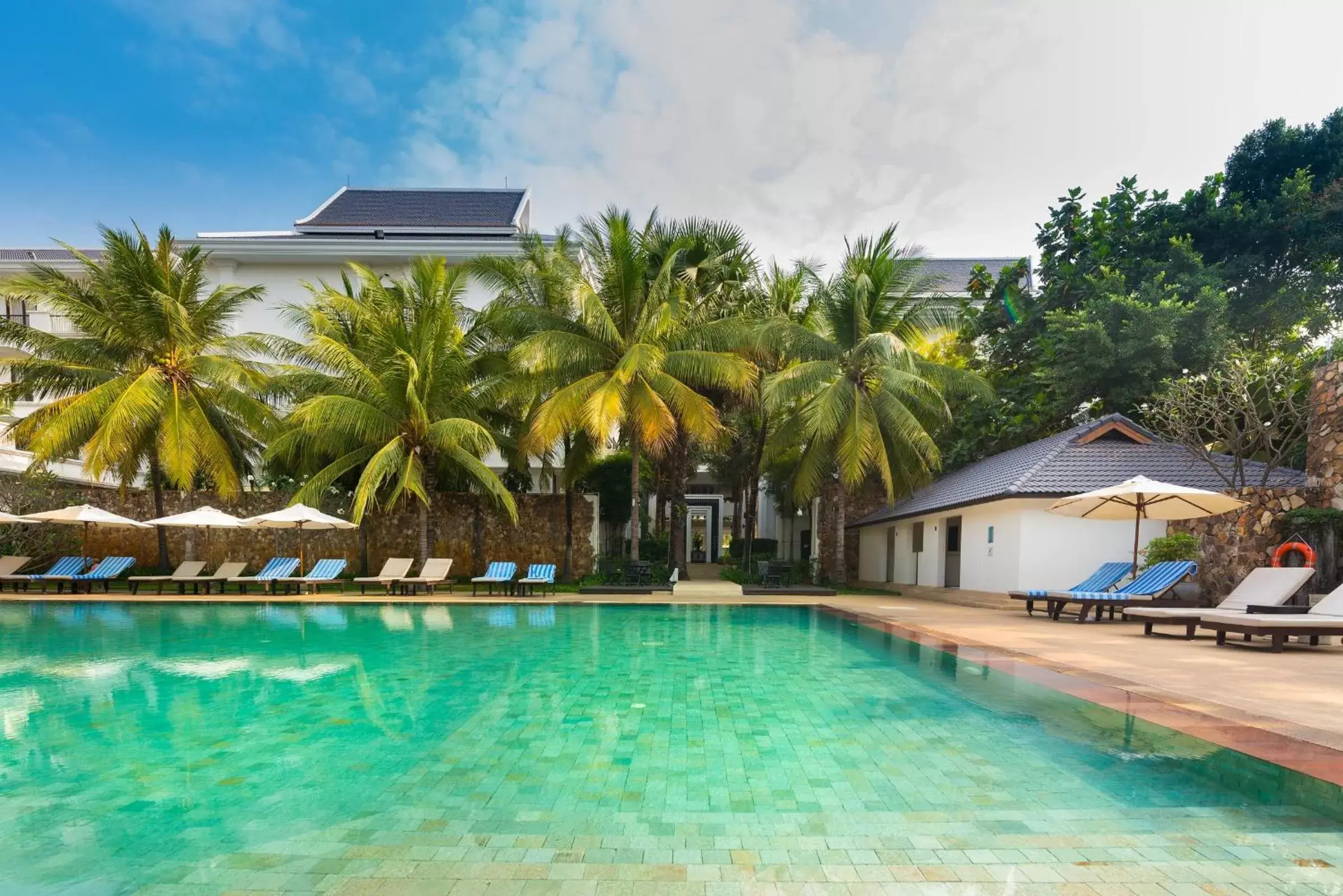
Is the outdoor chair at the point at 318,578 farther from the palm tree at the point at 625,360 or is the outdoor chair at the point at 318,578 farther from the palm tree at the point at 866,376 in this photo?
the palm tree at the point at 866,376

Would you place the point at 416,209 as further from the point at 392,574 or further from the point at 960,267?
the point at 960,267

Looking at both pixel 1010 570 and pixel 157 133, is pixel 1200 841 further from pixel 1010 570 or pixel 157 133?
pixel 157 133

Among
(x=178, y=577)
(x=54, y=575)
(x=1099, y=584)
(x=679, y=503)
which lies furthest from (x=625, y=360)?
(x=54, y=575)

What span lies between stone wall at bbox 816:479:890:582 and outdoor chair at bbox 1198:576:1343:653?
10.9 metres

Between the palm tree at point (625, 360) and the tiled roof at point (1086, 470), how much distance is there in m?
5.77

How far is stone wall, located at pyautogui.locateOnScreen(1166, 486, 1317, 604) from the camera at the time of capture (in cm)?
1139

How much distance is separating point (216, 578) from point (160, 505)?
13.4 ft

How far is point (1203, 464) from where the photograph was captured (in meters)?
15.1

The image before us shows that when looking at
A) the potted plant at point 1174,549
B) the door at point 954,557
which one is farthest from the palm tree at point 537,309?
the potted plant at point 1174,549

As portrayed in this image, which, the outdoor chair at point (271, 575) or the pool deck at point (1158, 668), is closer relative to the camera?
the pool deck at point (1158, 668)

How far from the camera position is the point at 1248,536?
11.5 metres

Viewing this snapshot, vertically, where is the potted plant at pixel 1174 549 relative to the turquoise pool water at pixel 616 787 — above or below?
above

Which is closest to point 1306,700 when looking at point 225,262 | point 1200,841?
point 1200,841

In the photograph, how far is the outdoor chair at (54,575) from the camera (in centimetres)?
1555
